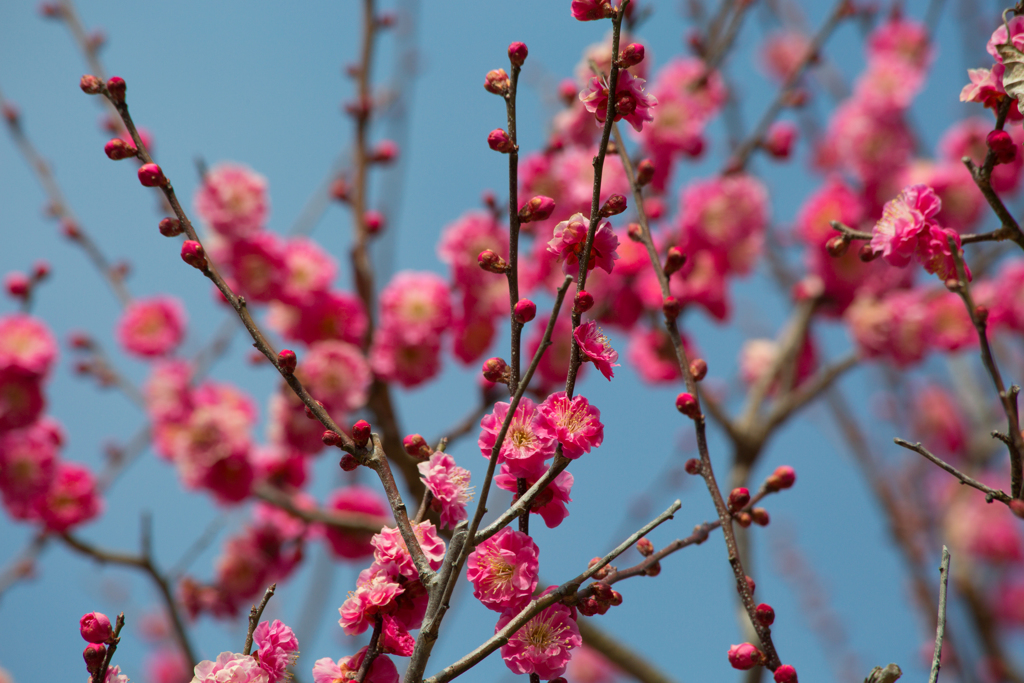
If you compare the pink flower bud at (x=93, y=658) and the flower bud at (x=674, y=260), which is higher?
the flower bud at (x=674, y=260)

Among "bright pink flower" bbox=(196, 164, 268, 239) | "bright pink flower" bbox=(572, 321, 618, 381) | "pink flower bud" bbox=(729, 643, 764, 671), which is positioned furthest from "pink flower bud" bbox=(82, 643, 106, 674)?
"bright pink flower" bbox=(196, 164, 268, 239)

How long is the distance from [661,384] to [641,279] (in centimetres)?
83

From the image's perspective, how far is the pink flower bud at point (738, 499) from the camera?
99cm

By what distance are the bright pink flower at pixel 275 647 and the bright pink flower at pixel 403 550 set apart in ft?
0.56

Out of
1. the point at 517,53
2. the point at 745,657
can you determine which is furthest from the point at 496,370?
the point at 745,657

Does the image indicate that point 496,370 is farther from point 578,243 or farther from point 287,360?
point 287,360

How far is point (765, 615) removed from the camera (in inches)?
36.1

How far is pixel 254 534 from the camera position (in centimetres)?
311

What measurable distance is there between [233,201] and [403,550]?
230cm

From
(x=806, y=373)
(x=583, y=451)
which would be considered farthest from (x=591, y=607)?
(x=806, y=373)

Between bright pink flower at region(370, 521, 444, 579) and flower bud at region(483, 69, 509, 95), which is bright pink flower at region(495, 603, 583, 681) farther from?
flower bud at region(483, 69, 509, 95)

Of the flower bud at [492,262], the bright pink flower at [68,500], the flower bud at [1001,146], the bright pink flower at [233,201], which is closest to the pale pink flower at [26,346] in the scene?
the bright pink flower at [68,500]

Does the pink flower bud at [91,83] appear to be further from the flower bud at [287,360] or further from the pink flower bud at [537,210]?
the pink flower bud at [537,210]

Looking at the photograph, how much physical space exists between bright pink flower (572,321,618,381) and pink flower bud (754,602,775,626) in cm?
38
